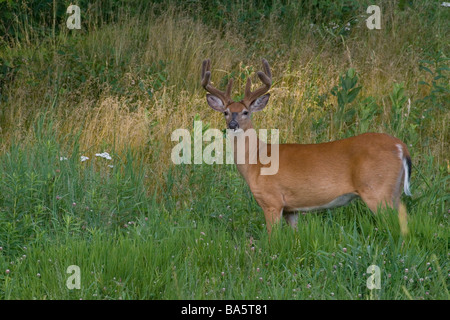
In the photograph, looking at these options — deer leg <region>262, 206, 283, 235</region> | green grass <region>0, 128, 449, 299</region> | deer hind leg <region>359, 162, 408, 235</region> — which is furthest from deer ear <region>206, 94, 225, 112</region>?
deer hind leg <region>359, 162, 408, 235</region>

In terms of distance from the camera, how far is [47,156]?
5633 mm

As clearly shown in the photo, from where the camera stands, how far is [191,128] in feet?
23.3

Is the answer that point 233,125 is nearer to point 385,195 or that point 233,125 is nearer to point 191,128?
point 385,195

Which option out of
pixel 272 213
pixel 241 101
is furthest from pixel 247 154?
pixel 272 213

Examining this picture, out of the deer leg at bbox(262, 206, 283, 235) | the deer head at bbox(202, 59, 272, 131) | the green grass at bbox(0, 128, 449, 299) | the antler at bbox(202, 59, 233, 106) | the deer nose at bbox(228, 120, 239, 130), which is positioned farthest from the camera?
the antler at bbox(202, 59, 233, 106)

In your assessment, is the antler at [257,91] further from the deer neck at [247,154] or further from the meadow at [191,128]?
the meadow at [191,128]

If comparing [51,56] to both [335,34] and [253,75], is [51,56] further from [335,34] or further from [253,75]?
[335,34]

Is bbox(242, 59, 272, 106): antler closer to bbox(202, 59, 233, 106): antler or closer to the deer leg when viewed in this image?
bbox(202, 59, 233, 106): antler

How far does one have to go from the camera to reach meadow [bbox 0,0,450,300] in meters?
4.09

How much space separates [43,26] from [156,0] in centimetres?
177

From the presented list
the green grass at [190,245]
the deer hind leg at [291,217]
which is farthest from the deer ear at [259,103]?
the deer hind leg at [291,217]

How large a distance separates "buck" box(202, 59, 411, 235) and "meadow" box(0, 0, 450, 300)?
0.18 m

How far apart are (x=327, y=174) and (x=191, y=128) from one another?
2.18 metres
